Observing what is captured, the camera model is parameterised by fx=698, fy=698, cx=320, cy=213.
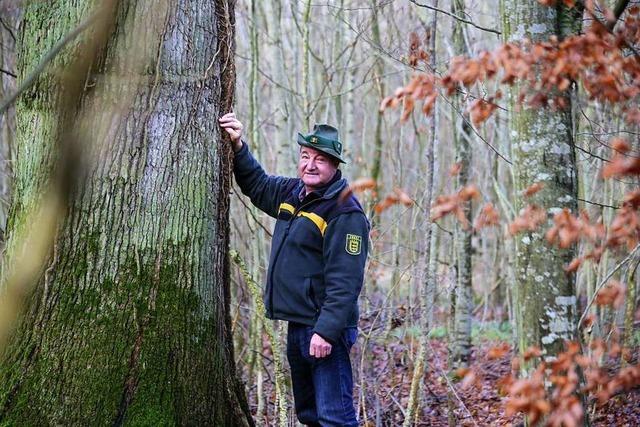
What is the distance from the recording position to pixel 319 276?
4344mm

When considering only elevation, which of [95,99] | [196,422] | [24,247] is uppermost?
[95,99]

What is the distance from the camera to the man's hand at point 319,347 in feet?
13.6

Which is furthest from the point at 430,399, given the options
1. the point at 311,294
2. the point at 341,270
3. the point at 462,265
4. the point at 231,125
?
the point at 231,125

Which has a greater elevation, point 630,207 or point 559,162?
point 559,162

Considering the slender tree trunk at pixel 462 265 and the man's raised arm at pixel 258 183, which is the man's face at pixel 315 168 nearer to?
the man's raised arm at pixel 258 183

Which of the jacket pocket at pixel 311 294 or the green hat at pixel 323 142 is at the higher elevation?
the green hat at pixel 323 142

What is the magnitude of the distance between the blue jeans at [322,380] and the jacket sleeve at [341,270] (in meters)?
0.18

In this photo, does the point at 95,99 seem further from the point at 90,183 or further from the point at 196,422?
the point at 196,422

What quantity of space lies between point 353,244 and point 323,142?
688mm

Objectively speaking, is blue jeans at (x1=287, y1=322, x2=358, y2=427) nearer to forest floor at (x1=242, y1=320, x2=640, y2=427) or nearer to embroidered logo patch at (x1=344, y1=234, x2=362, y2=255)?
embroidered logo patch at (x1=344, y1=234, x2=362, y2=255)

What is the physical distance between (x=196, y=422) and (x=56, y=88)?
1968mm

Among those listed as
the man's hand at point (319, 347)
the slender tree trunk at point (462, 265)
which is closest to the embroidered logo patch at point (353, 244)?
the man's hand at point (319, 347)

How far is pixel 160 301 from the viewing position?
3.76 m

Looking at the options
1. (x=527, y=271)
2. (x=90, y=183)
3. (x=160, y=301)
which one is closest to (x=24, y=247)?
(x=90, y=183)
